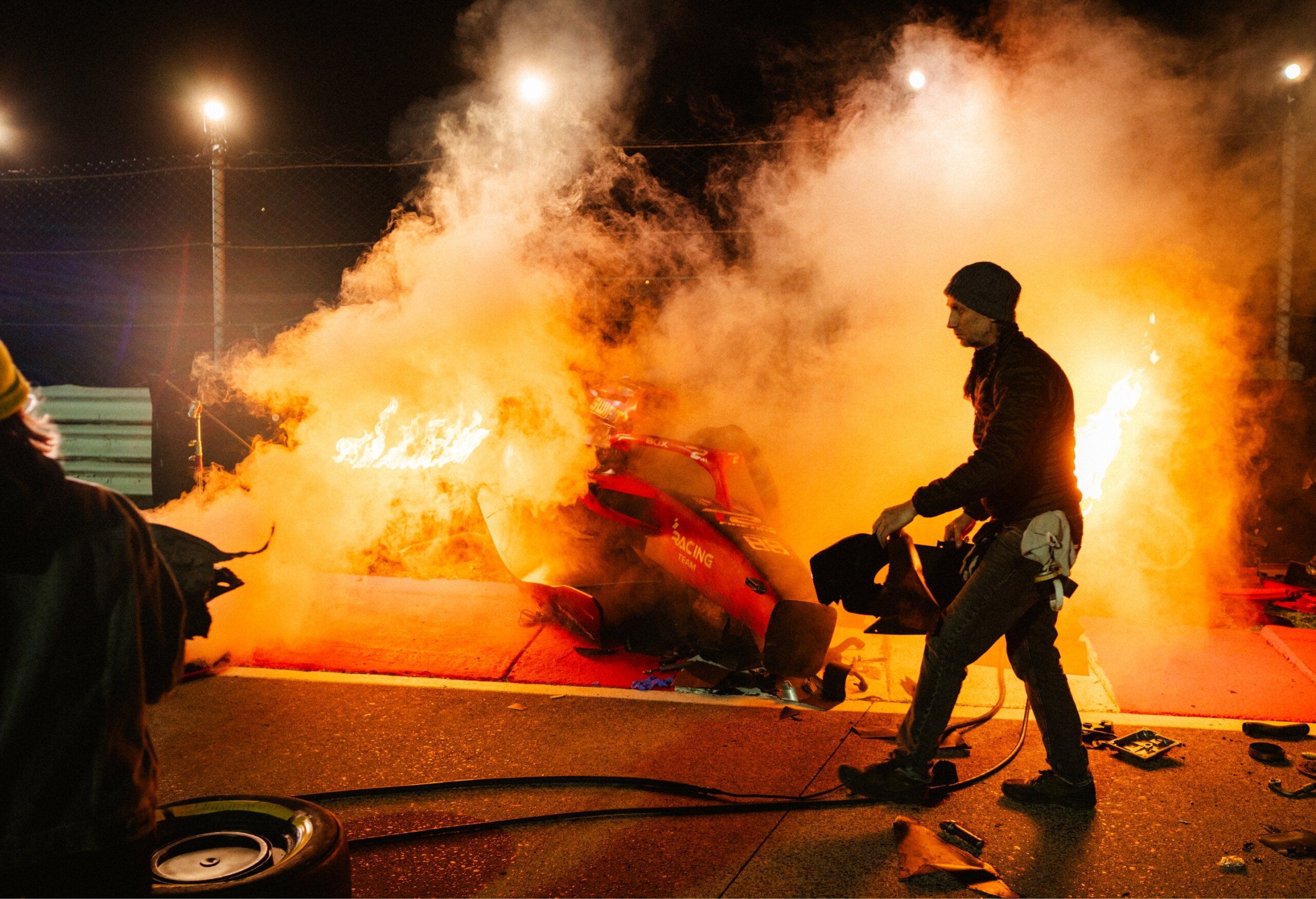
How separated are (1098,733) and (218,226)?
781 cm

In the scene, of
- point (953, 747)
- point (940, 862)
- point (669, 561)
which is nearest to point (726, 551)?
point (669, 561)

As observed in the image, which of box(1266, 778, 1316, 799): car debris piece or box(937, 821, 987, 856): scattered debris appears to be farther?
box(1266, 778, 1316, 799): car debris piece

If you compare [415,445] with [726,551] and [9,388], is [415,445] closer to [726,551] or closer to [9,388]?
[726,551]

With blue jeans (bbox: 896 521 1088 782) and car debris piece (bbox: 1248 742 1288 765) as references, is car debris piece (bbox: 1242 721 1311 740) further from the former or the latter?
blue jeans (bbox: 896 521 1088 782)

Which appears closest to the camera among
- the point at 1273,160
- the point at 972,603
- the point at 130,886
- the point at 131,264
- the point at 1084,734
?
the point at 130,886

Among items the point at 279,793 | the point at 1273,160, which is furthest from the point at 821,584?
the point at 1273,160

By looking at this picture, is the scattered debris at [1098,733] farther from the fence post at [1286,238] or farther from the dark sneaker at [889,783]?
the fence post at [1286,238]

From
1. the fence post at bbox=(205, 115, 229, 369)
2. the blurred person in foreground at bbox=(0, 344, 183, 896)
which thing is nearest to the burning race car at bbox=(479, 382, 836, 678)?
the blurred person in foreground at bbox=(0, 344, 183, 896)

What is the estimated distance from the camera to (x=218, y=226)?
316 inches

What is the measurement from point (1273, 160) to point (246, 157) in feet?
28.3

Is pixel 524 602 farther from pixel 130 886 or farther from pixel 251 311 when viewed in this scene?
pixel 251 311

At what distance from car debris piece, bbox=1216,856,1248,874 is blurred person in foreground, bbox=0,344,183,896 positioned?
3.33m

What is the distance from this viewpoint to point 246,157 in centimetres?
830

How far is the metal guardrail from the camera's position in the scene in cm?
950
